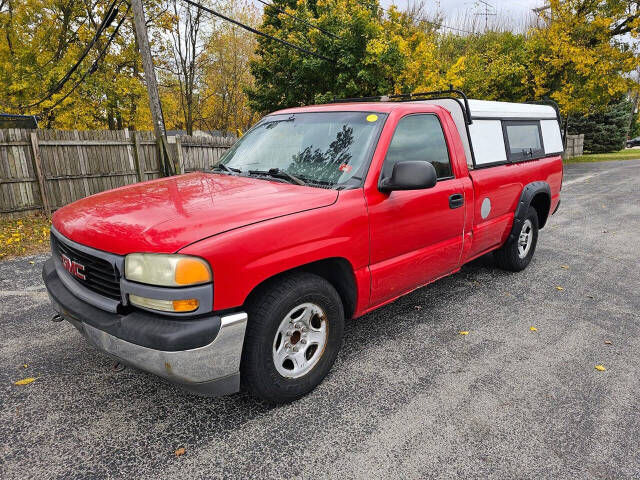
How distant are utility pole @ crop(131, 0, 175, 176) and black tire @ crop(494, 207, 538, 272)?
7.95 meters

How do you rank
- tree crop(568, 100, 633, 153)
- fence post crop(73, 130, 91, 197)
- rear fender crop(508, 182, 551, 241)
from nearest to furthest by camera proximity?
rear fender crop(508, 182, 551, 241) < fence post crop(73, 130, 91, 197) < tree crop(568, 100, 633, 153)

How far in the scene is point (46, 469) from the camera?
7.22ft

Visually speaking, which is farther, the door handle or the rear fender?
the rear fender

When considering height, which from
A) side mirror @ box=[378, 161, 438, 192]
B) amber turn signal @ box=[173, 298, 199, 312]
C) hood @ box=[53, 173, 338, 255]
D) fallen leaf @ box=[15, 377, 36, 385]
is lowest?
fallen leaf @ box=[15, 377, 36, 385]

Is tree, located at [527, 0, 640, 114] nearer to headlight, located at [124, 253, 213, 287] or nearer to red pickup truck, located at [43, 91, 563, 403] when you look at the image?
red pickup truck, located at [43, 91, 563, 403]

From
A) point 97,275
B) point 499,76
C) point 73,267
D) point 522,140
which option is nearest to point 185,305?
point 97,275

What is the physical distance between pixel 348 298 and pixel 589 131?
3766 cm

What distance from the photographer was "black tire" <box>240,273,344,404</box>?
2.41 metres

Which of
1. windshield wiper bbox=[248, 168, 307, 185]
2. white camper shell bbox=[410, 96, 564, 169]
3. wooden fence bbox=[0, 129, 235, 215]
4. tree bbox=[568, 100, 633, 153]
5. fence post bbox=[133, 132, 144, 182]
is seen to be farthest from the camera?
tree bbox=[568, 100, 633, 153]

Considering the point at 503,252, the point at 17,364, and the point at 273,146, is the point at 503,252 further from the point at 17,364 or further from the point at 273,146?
the point at 17,364

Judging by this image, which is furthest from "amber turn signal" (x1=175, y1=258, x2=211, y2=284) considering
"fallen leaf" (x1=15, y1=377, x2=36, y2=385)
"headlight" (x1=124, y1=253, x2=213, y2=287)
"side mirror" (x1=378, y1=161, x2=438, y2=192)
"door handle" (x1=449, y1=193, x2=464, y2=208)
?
"door handle" (x1=449, y1=193, x2=464, y2=208)

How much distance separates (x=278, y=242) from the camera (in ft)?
7.98

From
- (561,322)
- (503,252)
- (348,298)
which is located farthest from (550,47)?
(348,298)

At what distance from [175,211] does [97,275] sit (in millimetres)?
583
